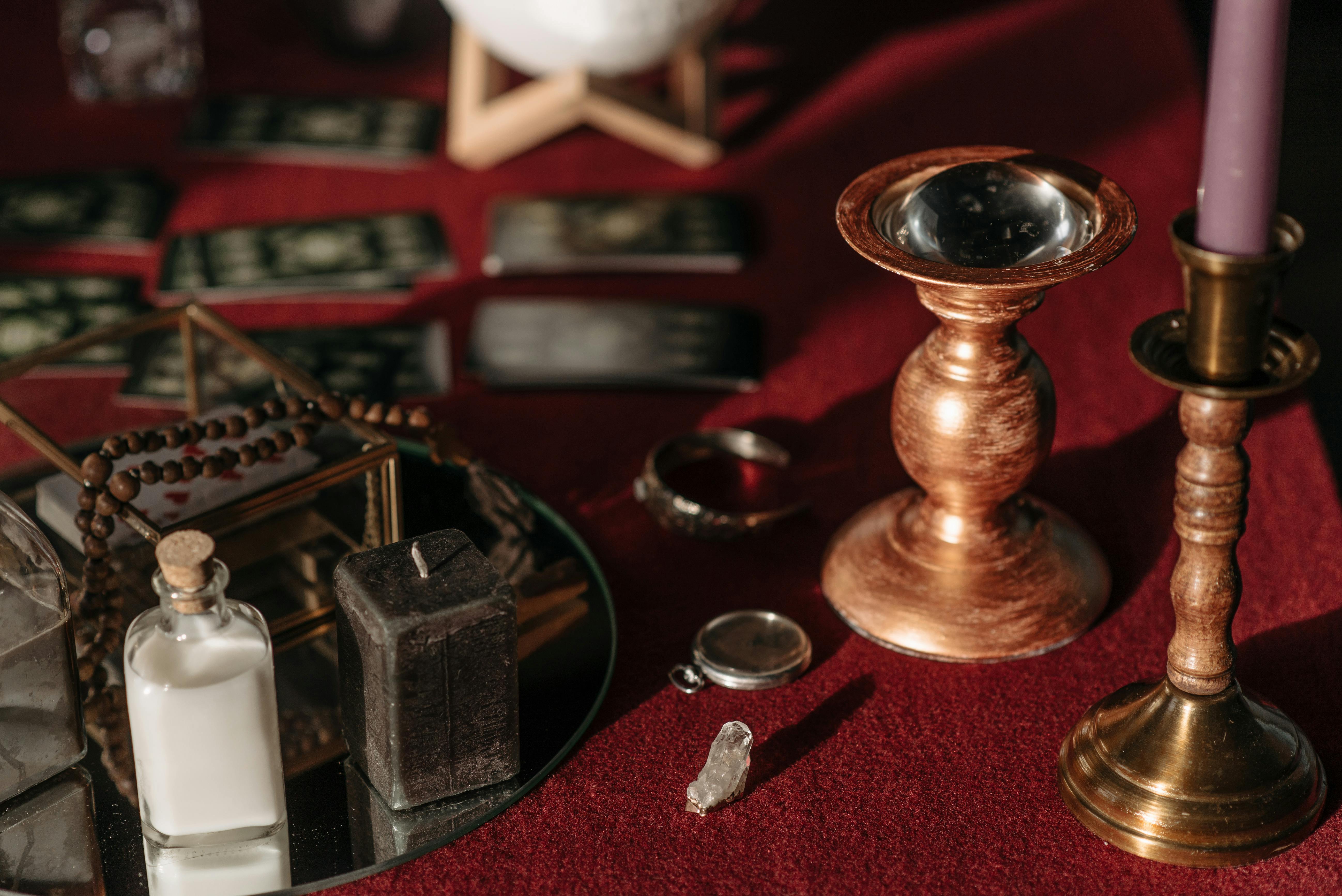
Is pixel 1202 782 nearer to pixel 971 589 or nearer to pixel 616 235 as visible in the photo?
pixel 971 589

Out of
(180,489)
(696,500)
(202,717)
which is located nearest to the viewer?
(202,717)

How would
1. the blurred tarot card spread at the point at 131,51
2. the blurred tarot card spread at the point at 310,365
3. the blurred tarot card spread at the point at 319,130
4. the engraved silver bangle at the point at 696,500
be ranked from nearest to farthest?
the engraved silver bangle at the point at 696,500, the blurred tarot card spread at the point at 310,365, the blurred tarot card spread at the point at 319,130, the blurred tarot card spread at the point at 131,51

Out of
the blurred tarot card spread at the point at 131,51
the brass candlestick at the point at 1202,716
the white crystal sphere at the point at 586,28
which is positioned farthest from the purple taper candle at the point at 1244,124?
the blurred tarot card spread at the point at 131,51

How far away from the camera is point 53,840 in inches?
29.2

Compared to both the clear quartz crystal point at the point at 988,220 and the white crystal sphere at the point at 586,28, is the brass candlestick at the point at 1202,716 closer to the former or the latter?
the clear quartz crystal point at the point at 988,220

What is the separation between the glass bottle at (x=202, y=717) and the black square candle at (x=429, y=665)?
0.05 metres

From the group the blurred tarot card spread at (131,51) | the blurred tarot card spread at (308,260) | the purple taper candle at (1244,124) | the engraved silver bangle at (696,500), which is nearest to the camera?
the purple taper candle at (1244,124)

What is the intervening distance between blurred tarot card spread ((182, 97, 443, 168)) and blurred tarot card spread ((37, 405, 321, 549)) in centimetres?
64

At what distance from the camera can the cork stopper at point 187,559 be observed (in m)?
0.64

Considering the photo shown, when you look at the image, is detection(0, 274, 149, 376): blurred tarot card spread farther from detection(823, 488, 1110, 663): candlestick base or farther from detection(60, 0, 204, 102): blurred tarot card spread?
detection(823, 488, 1110, 663): candlestick base

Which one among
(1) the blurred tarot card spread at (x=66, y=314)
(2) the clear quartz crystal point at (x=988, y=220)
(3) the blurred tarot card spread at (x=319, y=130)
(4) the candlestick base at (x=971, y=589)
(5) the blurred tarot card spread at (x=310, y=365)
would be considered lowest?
(4) the candlestick base at (x=971, y=589)

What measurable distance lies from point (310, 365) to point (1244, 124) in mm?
811

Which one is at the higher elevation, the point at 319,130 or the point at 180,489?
the point at 319,130

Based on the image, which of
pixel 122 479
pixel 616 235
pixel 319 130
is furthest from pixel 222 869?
pixel 319 130
